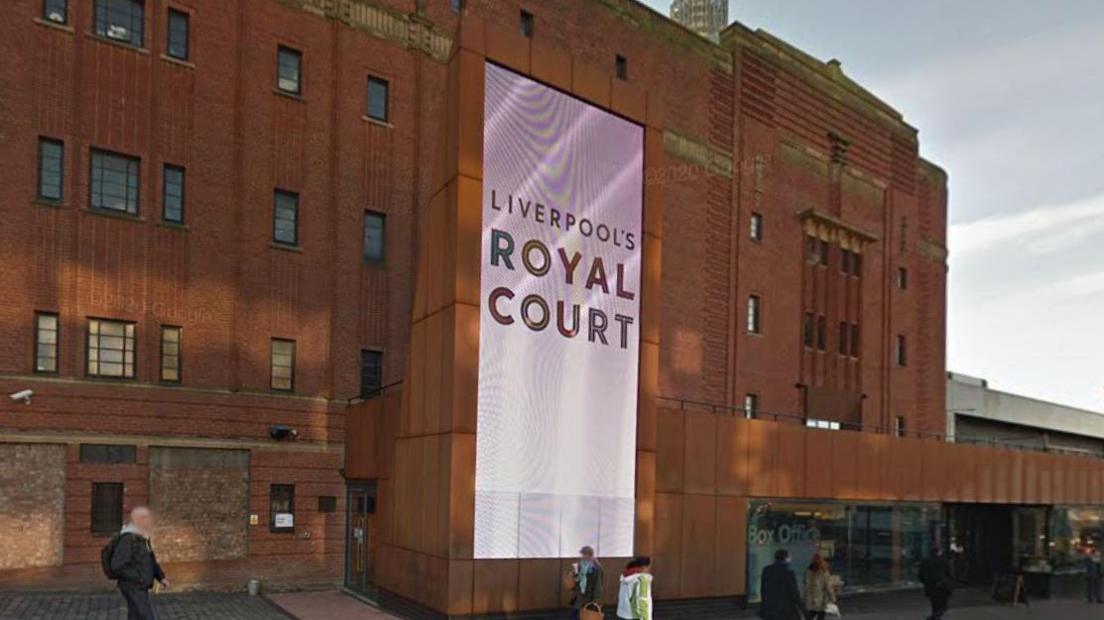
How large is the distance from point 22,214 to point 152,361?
4319 mm

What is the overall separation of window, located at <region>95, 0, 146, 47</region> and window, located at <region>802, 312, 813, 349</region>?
26.9m

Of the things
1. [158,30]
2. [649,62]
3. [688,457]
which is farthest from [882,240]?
[158,30]

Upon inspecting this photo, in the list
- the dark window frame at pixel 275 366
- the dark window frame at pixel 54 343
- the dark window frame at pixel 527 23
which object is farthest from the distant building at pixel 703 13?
the dark window frame at pixel 54 343

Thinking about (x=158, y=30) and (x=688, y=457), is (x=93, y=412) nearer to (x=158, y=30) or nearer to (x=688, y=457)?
(x=158, y=30)

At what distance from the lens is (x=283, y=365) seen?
24.0 metres

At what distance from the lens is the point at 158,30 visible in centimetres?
2225

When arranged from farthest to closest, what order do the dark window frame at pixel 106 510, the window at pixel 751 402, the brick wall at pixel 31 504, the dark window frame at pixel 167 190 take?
1. the window at pixel 751 402
2. the dark window frame at pixel 167 190
3. the dark window frame at pixel 106 510
4. the brick wall at pixel 31 504

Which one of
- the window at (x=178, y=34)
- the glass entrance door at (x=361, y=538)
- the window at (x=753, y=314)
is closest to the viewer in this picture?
the glass entrance door at (x=361, y=538)

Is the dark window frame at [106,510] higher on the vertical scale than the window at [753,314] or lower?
lower

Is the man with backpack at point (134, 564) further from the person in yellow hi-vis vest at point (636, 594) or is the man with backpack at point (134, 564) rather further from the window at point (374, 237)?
the window at point (374, 237)

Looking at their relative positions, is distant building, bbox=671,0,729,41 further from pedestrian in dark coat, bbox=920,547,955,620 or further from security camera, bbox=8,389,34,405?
security camera, bbox=8,389,34,405

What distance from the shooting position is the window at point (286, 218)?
2425 cm

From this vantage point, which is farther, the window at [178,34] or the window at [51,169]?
the window at [178,34]

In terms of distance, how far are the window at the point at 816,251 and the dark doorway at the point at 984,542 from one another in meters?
11.6
